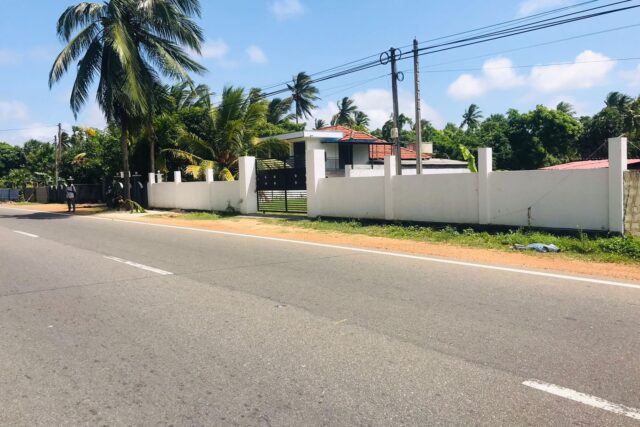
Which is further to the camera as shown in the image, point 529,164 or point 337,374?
point 529,164

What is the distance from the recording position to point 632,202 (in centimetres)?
1119

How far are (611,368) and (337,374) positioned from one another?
225cm

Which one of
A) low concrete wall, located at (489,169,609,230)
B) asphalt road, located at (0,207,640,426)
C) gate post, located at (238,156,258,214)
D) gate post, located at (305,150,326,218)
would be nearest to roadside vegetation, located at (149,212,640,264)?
low concrete wall, located at (489,169,609,230)

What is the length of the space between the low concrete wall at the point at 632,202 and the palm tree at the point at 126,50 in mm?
20332

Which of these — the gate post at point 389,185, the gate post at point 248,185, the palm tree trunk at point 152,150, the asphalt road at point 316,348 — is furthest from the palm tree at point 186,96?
the asphalt road at point 316,348

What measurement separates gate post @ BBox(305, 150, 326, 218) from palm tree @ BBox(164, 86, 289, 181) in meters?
9.72

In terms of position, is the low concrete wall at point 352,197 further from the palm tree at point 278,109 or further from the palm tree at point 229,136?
the palm tree at point 278,109

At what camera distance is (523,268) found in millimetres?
9047

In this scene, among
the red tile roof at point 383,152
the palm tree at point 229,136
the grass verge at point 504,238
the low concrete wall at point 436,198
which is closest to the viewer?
the grass verge at point 504,238

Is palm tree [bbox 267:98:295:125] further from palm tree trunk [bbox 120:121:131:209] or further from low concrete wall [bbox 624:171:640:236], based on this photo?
low concrete wall [bbox 624:171:640:236]

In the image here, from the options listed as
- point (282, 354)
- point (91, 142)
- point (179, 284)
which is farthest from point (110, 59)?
point (282, 354)

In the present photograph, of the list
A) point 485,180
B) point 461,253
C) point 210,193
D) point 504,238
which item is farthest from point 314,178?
point 461,253

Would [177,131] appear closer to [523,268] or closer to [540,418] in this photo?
[523,268]

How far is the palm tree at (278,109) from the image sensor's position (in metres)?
51.3
